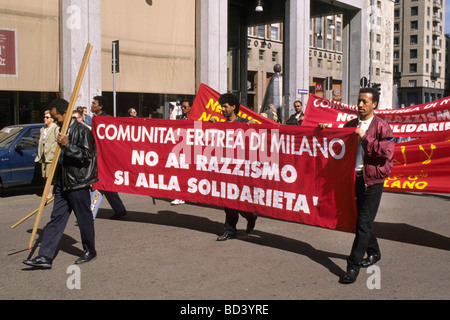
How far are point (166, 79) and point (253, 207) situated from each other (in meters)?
14.3

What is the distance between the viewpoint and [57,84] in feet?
56.3

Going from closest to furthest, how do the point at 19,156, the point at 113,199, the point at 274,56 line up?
the point at 113,199, the point at 19,156, the point at 274,56

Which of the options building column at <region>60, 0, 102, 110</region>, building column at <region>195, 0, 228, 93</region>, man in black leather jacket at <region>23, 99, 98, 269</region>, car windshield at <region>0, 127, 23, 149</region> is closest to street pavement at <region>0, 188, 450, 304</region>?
man in black leather jacket at <region>23, 99, 98, 269</region>

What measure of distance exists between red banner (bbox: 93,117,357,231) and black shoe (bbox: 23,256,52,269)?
2.28 metres

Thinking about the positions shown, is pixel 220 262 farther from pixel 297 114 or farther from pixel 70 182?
pixel 297 114

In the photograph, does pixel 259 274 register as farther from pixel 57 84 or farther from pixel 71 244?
pixel 57 84

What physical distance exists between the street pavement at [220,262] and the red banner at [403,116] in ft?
6.67

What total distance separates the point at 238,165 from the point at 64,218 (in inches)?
93.0

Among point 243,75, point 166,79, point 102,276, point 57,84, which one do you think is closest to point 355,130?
point 102,276

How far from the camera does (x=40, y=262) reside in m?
5.61

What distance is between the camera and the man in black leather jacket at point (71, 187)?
565 centimetres

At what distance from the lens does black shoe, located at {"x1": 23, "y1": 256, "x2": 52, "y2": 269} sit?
5574 mm

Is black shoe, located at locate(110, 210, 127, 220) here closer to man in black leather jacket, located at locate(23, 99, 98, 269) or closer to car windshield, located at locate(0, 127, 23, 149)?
man in black leather jacket, located at locate(23, 99, 98, 269)

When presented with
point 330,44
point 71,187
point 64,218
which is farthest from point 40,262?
point 330,44
